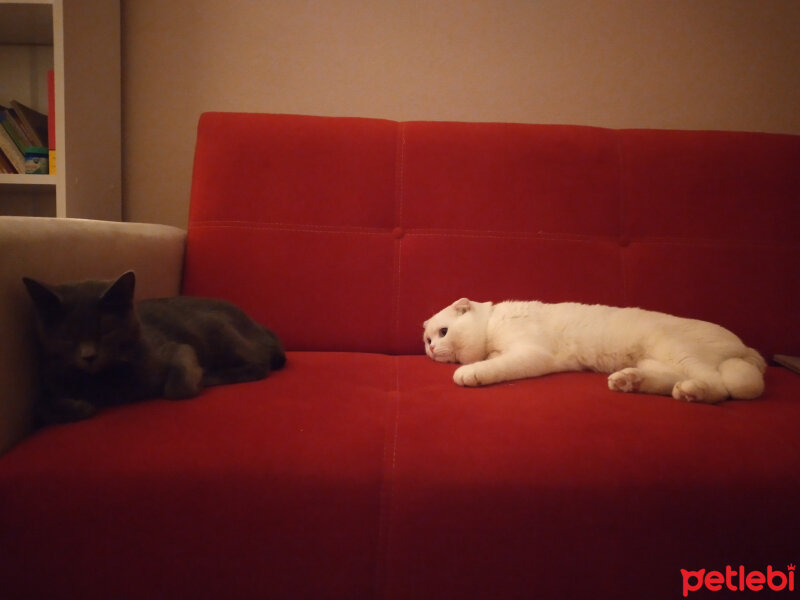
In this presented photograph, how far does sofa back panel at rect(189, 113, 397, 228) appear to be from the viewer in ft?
5.06

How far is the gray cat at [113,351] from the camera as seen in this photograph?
36.4 inches

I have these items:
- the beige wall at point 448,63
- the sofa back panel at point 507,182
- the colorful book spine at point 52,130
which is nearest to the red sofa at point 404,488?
the sofa back panel at point 507,182

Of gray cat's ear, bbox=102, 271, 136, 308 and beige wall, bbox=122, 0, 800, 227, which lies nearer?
gray cat's ear, bbox=102, 271, 136, 308

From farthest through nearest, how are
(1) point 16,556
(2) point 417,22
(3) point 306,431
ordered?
(2) point 417,22
(3) point 306,431
(1) point 16,556

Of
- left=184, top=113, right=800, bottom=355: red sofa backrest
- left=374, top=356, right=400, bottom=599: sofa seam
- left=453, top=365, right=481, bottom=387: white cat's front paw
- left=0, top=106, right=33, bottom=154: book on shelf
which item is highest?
left=0, top=106, right=33, bottom=154: book on shelf

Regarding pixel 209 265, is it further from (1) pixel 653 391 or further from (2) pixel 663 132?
(2) pixel 663 132

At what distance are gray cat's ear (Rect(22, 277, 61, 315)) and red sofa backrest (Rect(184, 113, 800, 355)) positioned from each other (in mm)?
587

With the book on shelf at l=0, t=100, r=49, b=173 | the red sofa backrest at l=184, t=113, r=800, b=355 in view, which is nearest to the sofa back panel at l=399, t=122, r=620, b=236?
the red sofa backrest at l=184, t=113, r=800, b=355

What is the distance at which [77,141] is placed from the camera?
164 centimetres

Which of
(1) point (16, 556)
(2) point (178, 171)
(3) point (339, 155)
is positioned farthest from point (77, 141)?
(1) point (16, 556)

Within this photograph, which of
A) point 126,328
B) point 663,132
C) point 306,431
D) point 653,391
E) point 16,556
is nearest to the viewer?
point 16,556

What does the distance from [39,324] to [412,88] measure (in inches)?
62.5

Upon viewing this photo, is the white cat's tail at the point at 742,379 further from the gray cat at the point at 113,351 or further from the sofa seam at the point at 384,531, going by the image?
the gray cat at the point at 113,351

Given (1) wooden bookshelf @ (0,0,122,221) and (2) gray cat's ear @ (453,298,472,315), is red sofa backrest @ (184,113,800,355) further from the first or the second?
(1) wooden bookshelf @ (0,0,122,221)
